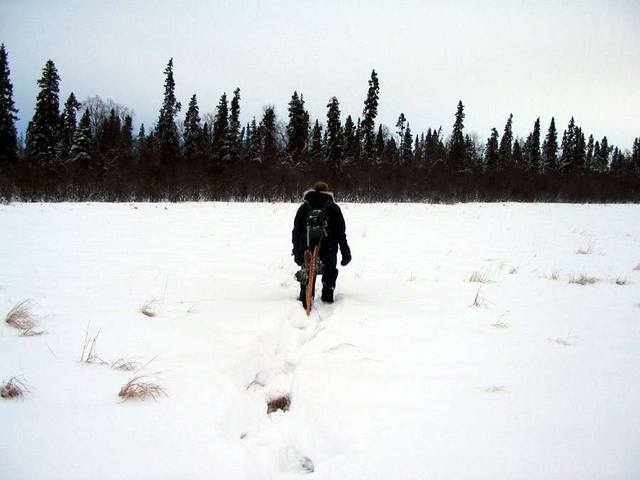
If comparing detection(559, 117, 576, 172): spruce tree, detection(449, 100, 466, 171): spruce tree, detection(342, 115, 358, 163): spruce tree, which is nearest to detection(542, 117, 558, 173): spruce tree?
detection(559, 117, 576, 172): spruce tree

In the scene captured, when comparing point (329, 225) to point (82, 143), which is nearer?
point (329, 225)

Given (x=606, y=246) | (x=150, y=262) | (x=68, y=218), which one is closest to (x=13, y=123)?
(x=68, y=218)

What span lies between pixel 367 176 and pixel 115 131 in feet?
113

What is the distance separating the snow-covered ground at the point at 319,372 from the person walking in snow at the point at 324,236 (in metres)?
0.38

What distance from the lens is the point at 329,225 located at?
4.95 metres

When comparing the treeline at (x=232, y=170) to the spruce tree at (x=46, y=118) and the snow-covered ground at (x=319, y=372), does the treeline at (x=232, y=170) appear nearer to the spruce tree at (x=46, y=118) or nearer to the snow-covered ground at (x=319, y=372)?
the spruce tree at (x=46, y=118)

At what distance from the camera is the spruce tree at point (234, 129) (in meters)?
43.7

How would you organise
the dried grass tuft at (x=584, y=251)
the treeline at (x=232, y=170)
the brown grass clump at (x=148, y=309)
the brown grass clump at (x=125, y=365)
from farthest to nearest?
the treeline at (x=232, y=170)
the dried grass tuft at (x=584, y=251)
the brown grass clump at (x=148, y=309)
the brown grass clump at (x=125, y=365)

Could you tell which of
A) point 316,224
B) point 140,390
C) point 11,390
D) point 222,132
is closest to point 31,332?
point 11,390

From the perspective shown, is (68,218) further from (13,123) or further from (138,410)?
(13,123)

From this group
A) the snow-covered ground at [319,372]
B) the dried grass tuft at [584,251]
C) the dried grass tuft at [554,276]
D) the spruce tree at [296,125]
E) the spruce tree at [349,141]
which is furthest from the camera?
the spruce tree at [349,141]

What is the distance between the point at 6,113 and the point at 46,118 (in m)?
2.96

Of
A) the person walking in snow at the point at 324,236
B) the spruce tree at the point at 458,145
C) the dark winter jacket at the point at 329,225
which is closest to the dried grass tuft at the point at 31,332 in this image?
the person walking in snow at the point at 324,236

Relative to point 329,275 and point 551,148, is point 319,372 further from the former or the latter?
point 551,148
